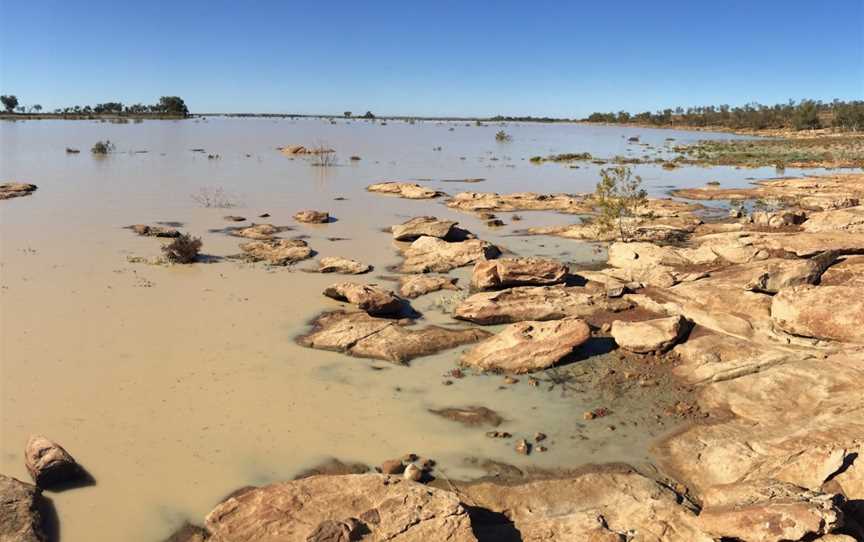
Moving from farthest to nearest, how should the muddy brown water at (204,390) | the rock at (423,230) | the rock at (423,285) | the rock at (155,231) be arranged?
the rock at (155,231)
the rock at (423,230)
the rock at (423,285)
the muddy brown water at (204,390)

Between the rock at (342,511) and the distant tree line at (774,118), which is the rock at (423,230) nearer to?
the rock at (342,511)

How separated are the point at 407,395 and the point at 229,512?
3.10 m

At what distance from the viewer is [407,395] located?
313 inches

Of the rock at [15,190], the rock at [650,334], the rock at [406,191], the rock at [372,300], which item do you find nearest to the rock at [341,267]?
the rock at [372,300]

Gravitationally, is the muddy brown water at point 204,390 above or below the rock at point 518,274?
below

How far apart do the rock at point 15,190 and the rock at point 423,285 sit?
57.9 ft

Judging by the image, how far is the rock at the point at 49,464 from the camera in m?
5.96

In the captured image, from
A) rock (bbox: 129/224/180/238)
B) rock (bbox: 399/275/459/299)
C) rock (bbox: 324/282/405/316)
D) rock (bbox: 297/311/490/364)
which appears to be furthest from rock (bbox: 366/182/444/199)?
rock (bbox: 297/311/490/364)

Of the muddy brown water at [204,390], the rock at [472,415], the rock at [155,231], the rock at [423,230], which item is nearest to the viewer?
the muddy brown water at [204,390]

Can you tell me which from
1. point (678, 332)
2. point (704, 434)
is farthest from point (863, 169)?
point (704, 434)

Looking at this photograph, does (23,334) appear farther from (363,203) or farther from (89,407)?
(363,203)

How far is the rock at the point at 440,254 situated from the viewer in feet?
45.5

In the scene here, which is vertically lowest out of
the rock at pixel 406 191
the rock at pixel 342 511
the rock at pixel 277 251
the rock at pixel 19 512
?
the rock at pixel 19 512

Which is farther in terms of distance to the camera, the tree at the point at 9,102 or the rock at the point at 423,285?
the tree at the point at 9,102
